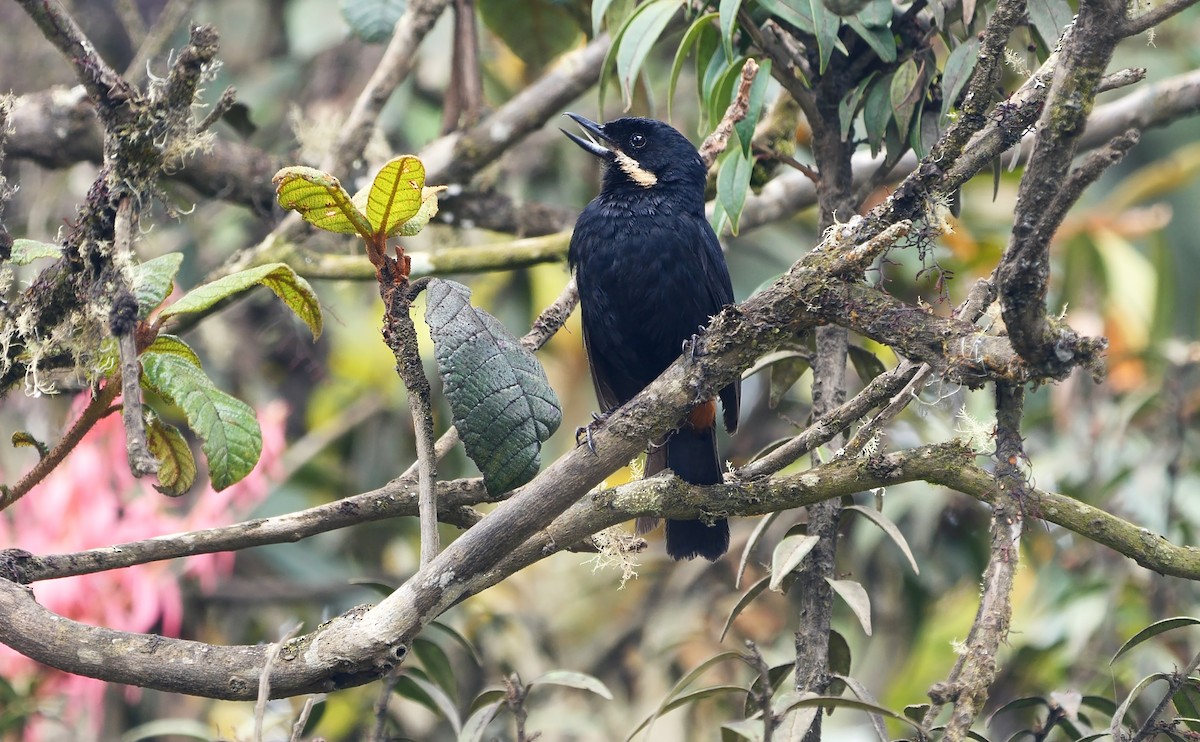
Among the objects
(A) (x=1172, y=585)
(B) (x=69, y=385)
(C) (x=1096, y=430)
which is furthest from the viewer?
Result: (C) (x=1096, y=430)

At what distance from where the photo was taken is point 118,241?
197cm

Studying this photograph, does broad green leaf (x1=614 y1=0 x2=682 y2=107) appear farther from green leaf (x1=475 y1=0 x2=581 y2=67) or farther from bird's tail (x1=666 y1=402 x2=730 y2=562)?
green leaf (x1=475 y1=0 x2=581 y2=67)

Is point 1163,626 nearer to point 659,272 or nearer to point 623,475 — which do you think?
point 659,272

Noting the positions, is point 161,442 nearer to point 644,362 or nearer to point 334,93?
point 644,362

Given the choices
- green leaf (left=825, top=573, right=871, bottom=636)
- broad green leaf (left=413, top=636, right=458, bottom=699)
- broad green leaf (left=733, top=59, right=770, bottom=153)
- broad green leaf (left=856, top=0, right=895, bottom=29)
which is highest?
broad green leaf (left=856, top=0, right=895, bottom=29)

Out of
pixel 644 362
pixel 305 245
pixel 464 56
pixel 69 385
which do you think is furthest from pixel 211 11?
pixel 69 385

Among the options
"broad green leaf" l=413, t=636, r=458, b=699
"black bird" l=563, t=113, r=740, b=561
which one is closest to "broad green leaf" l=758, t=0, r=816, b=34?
"black bird" l=563, t=113, r=740, b=561

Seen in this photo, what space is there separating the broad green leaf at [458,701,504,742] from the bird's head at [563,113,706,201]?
157 cm

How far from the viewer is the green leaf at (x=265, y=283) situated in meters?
1.84

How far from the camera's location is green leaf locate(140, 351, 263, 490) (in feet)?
6.24

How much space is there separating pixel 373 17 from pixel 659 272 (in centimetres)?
119

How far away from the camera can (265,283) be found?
197 cm

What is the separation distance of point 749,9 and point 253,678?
63.9 inches

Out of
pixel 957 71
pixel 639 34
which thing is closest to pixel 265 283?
pixel 639 34
